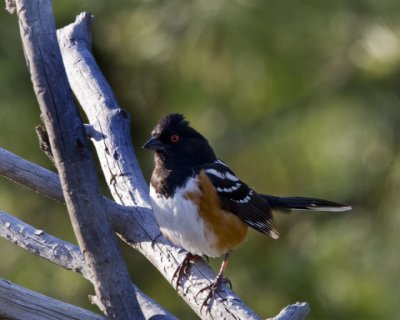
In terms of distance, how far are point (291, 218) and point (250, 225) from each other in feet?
5.11

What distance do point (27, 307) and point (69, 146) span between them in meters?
0.47

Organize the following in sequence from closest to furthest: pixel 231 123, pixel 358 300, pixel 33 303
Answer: pixel 33 303
pixel 358 300
pixel 231 123

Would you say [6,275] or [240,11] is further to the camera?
[6,275]

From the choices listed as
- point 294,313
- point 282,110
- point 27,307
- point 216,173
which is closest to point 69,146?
point 27,307

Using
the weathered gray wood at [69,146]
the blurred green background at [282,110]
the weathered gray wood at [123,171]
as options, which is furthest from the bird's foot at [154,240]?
the blurred green background at [282,110]

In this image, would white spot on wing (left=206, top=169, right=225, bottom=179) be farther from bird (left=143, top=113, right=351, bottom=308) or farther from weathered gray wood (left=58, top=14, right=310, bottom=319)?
weathered gray wood (left=58, top=14, right=310, bottom=319)

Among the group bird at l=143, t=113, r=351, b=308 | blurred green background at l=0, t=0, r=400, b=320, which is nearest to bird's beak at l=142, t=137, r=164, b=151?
bird at l=143, t=113, r=351, b=308

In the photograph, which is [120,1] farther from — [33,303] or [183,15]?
[33,303]

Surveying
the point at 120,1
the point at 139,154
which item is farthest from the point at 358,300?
the point at 120,1

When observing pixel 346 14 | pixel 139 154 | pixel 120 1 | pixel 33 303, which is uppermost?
pixel 346 14

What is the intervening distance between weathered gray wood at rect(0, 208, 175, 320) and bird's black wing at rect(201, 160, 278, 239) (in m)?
0.58

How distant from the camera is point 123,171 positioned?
277 cm

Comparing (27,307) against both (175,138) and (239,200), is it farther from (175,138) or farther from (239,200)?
(239,200)

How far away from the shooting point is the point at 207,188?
112 inches
